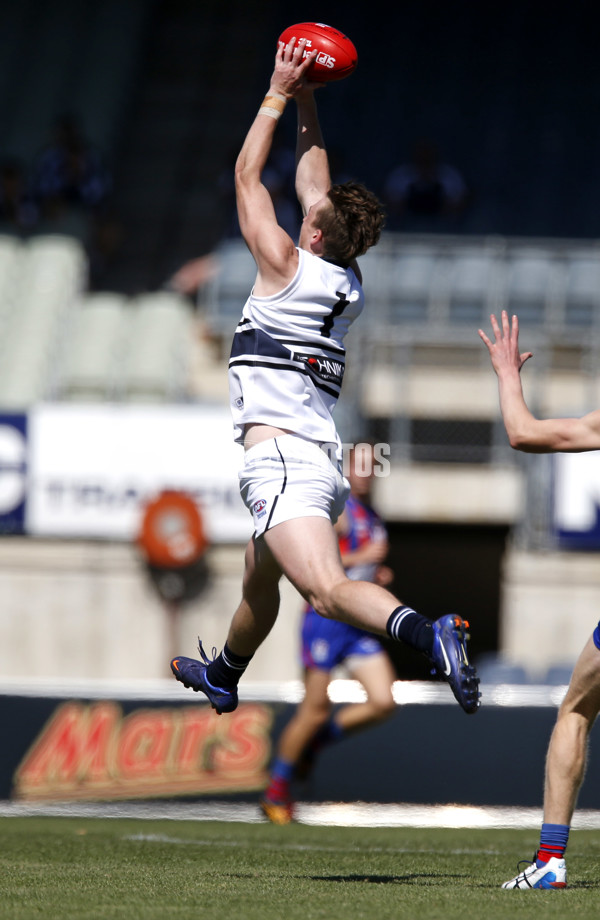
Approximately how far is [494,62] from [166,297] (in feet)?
26.0

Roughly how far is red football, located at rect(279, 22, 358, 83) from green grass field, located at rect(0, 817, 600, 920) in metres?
3.06

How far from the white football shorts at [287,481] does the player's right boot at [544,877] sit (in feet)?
4.70

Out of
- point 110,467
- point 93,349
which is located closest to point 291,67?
point 110,467

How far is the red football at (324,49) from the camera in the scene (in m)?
5.30

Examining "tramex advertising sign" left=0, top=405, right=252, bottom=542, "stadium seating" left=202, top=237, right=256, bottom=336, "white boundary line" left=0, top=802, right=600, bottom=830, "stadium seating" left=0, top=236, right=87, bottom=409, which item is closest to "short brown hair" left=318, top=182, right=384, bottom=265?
"white boundary line" left=0, top=802, right=600, bottom=830

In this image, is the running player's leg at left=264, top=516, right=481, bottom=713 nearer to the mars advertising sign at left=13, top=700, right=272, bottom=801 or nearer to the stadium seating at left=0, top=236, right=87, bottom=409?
the mars advertising sign at left=13, top=700, right=272, bottom=801

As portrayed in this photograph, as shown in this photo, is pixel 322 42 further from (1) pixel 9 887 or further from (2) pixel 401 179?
(2) pixel 401 179

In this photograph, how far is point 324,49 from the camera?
209 inches

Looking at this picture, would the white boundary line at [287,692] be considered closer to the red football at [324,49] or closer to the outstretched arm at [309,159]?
the outstretched arm at [309,159]

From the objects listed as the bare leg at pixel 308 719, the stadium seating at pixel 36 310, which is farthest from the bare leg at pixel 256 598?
the stadium seating at pixel 36 310

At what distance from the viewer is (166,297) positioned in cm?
1534

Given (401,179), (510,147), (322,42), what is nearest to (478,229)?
(401,179)

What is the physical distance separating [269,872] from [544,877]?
3.59ft

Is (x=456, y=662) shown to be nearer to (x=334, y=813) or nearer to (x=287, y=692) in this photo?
(x=334, y=813)
